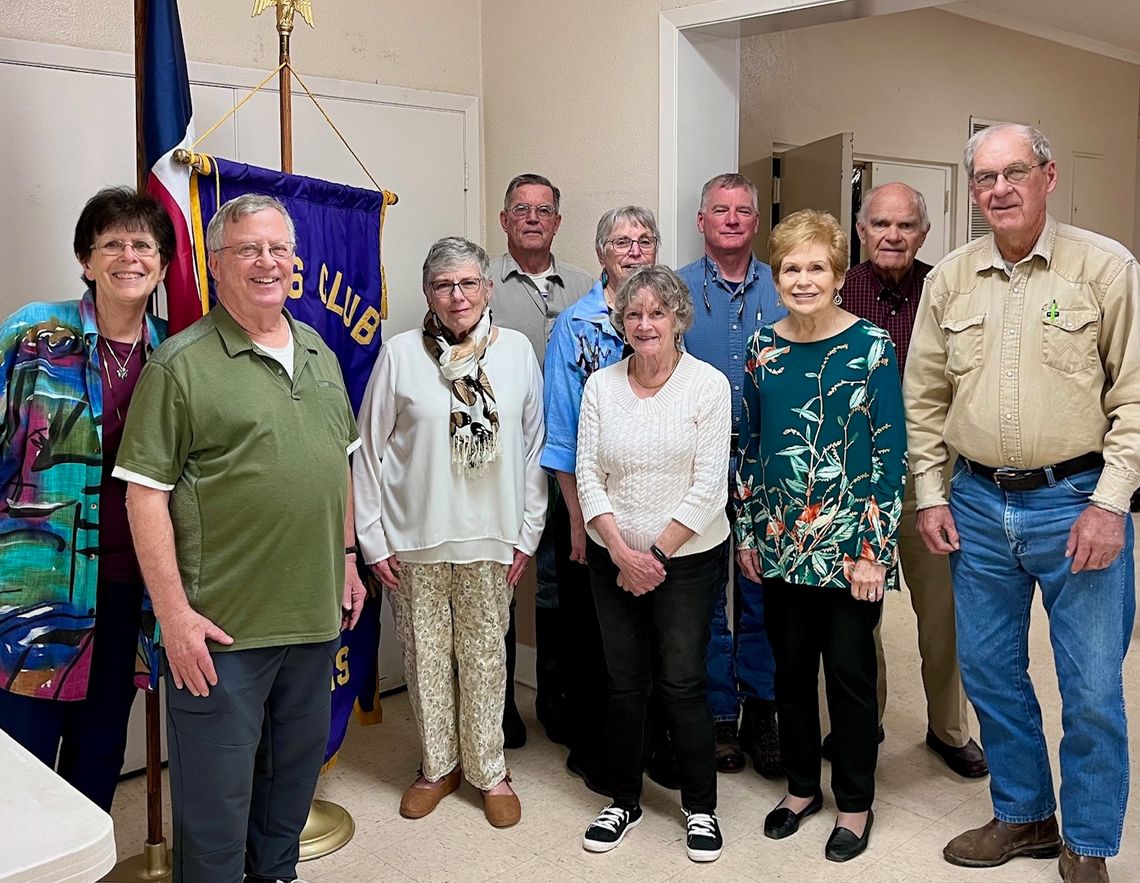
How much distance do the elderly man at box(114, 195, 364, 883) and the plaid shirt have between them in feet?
5.10

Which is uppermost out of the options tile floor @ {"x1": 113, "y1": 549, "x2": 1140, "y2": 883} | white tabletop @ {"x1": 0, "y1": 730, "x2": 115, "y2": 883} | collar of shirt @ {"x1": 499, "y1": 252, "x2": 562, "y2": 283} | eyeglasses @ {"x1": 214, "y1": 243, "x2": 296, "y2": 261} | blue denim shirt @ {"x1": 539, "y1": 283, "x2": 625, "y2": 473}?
collar of shirt @ {"x1": 499, "y1": 252, "x2": 562, "y2": 283}

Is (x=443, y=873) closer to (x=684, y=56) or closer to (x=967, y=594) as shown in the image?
(x=967, y=594)

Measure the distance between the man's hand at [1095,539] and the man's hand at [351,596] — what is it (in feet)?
5.06

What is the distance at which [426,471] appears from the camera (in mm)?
2785

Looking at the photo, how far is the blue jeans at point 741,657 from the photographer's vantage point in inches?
127

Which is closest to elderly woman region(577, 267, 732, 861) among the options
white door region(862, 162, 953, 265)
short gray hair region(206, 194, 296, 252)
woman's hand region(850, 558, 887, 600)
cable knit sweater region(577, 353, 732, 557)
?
cable knit sweater region(577, 353, 732, 557)

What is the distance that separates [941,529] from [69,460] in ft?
6.26

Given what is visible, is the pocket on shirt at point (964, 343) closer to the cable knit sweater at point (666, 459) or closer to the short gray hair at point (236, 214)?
the cable knit sweater at point (666, 459)

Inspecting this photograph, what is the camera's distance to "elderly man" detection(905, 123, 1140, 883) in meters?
2.37

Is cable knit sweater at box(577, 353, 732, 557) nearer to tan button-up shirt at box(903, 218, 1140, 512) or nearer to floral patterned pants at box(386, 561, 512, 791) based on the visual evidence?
floral patterned pants at box(386, 561, 512, 791)

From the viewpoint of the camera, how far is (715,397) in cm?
265

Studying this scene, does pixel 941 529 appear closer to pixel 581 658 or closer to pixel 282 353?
pixel 581 658

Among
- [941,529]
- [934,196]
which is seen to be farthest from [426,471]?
[934,196]

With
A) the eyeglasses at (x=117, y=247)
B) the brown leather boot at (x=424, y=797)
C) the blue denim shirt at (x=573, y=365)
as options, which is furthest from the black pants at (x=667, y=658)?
the eyeglasses at (x=117, y=247)
